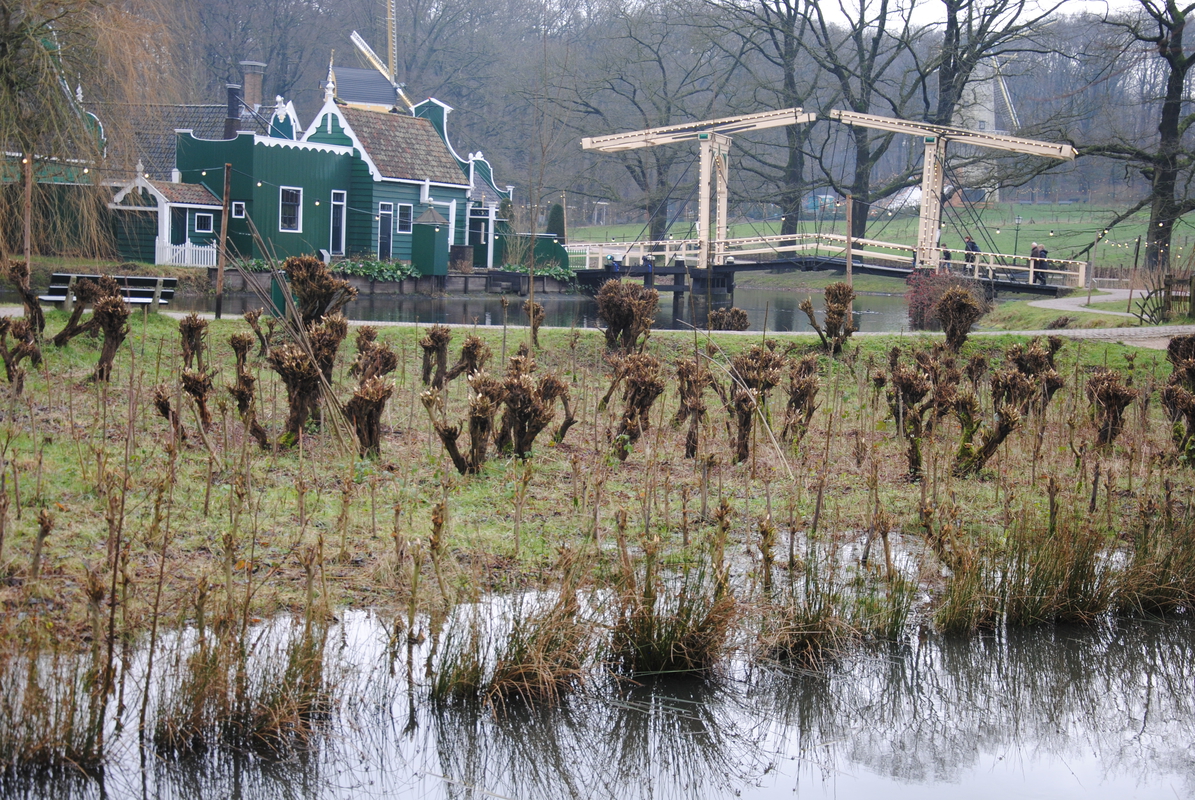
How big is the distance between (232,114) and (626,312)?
2282 cm

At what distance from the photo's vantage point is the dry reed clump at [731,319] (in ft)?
51.0

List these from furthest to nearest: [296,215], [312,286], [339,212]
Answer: [339,212] → [296,215] → [312,286]

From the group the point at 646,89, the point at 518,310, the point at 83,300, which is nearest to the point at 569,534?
the point at 83,300

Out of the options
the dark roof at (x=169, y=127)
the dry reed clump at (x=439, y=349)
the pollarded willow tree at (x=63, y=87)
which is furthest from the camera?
the dark roof at (x=169, y=127)

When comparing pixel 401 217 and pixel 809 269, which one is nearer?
pixel 809 269

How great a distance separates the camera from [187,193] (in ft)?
88.0

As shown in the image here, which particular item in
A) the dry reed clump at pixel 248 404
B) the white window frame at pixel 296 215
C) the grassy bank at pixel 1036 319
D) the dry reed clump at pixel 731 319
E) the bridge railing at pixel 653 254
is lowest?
the dry reed clump at pixel 248 404

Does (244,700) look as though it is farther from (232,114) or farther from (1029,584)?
(232,114)

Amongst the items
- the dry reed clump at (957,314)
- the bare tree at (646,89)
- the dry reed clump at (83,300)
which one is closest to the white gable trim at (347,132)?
the bare tree at (646,89)

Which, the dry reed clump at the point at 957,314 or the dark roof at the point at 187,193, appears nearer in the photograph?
the dry reed clump at the point at 957,314

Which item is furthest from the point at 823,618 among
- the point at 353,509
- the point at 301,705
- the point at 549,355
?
the point at 549,355

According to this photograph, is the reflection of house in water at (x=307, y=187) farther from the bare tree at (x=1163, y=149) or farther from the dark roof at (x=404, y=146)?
the bare tree at (x=1163, y=149)

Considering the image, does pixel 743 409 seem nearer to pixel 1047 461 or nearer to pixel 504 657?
pixel 1047 461

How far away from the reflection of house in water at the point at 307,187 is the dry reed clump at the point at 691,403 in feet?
60.8
